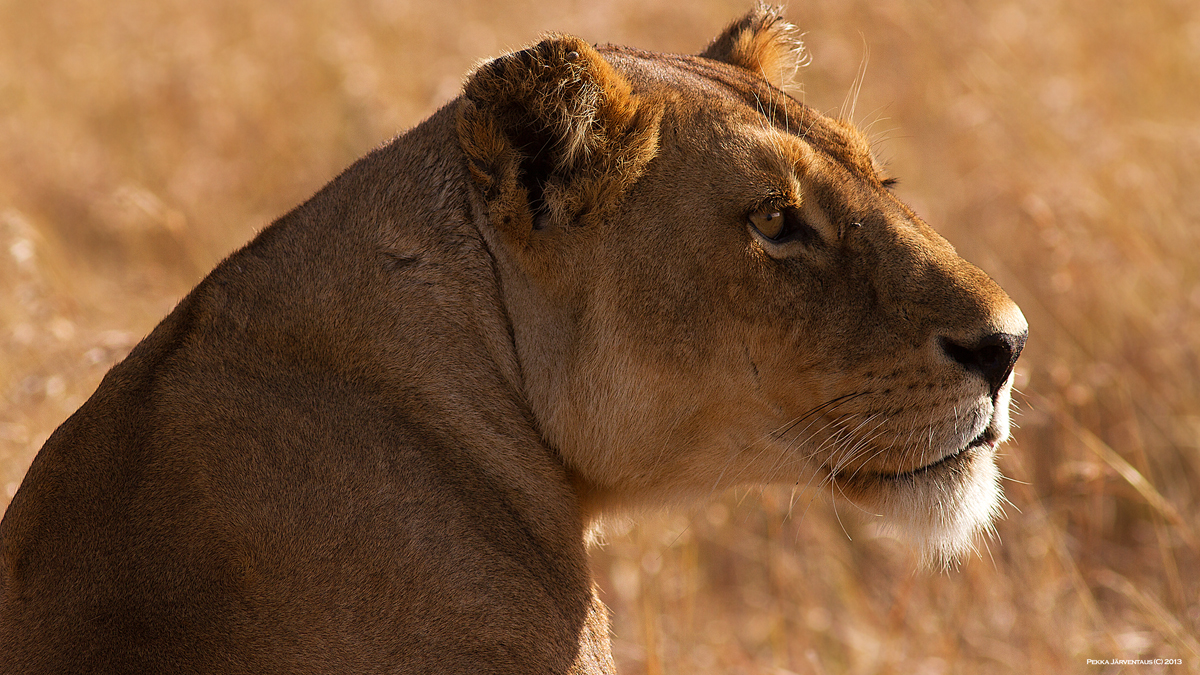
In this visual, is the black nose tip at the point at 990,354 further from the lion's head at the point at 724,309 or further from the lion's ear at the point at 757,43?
the lion's ear at the point at 757,43

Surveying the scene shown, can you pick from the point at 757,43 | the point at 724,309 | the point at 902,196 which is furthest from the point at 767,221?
the point at 902,196

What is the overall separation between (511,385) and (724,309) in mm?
540

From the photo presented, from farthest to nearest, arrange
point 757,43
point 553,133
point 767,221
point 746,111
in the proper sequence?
point 757,43 < point 746,111 < point 767,221 < point 553,133

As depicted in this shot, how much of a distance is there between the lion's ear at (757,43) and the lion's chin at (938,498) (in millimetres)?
1323

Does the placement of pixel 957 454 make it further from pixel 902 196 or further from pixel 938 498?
pixel 902 196

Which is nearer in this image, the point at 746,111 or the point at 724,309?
the point at 724,309

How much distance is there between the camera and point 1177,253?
5754 millimetres

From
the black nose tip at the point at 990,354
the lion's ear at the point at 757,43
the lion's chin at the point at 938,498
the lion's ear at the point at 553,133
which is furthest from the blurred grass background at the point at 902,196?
the lion's ear at the point at 553,133

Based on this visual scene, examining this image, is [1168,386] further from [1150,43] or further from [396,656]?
[396,656]

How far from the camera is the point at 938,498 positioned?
286cm

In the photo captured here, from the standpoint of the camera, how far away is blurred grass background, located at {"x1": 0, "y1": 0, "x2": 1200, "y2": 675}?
4398 millimetres

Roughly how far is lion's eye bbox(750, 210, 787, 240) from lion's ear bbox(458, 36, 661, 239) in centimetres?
30

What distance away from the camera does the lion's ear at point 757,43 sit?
3555 millimetres

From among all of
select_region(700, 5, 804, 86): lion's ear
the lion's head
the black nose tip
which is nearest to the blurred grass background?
select_region(700, 5, 804, 86): lion's ear
